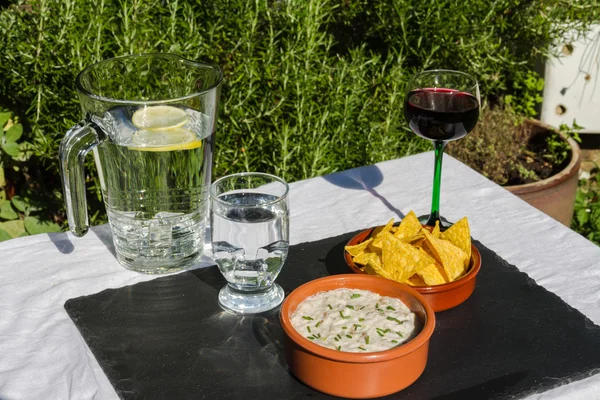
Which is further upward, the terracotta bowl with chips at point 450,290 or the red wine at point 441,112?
the red wine at point 441,112

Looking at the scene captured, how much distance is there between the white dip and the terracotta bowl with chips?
104 millimetres

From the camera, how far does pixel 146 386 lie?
1237 millimetres

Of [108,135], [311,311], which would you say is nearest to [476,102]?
[311,311]

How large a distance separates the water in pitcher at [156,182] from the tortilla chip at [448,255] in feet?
1.53

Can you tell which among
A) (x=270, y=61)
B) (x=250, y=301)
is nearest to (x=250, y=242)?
(x=250, y=301)

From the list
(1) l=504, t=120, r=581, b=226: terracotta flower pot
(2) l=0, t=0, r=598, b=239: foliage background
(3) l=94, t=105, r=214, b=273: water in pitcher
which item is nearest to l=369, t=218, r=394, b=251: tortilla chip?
(3) l=94, t=105, r=214, b=273: water in pitcher

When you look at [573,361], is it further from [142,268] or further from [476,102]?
[142,268]

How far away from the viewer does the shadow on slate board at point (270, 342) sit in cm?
123

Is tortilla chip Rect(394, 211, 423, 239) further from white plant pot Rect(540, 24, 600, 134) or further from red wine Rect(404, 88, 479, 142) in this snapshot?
white plant pot Rect(540, 24, 600, 134)

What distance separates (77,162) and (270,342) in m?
0.49

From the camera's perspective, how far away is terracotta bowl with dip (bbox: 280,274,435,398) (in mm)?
1135

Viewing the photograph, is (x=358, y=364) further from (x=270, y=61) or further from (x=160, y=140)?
(x=270, y=61)

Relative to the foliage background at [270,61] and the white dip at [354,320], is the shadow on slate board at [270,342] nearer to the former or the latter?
the white dip at [354,320]

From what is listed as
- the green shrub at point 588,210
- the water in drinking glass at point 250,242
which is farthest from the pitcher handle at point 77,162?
the green shrub at point 588,210
